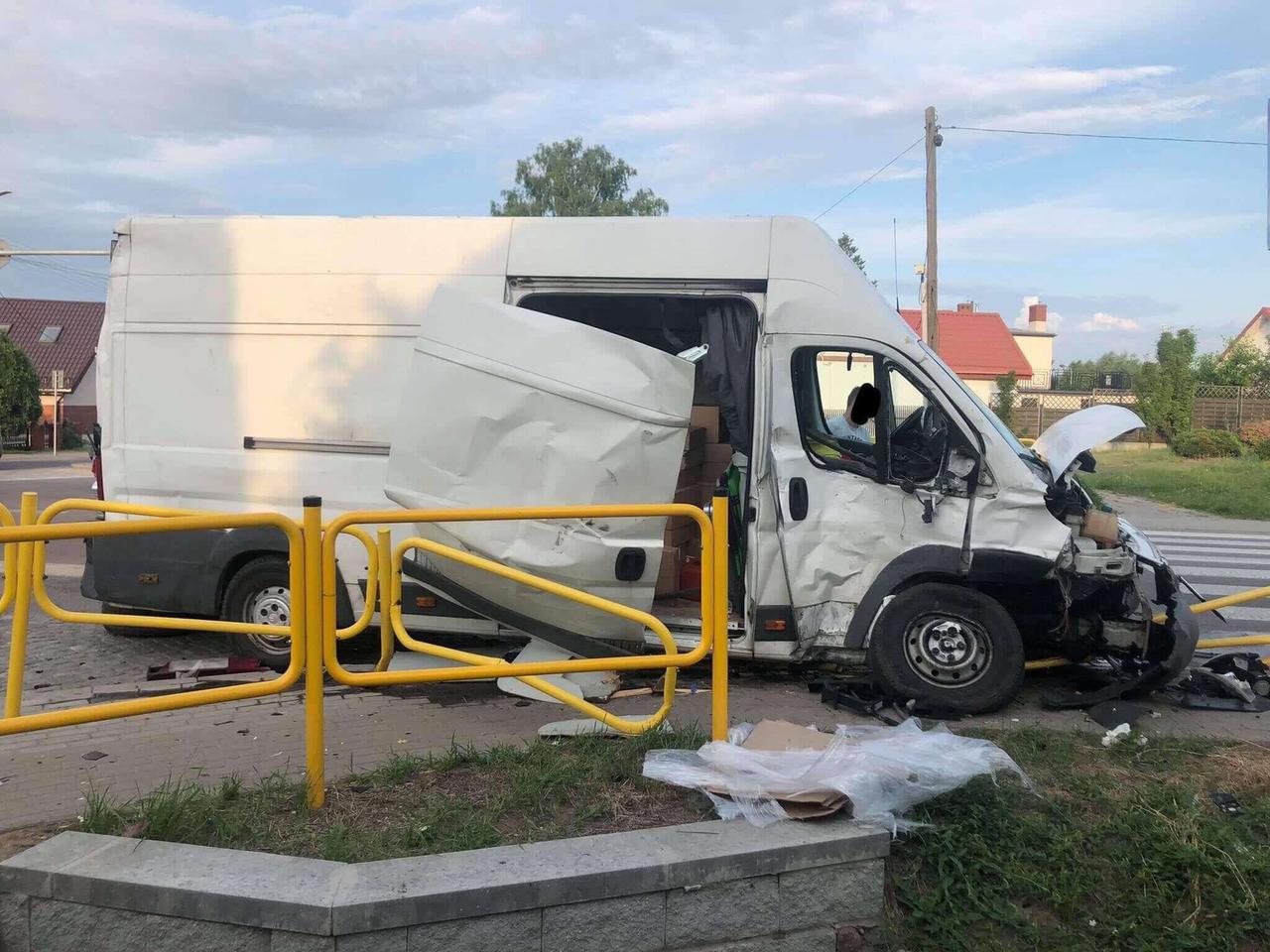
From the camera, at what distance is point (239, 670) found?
19.8 ft

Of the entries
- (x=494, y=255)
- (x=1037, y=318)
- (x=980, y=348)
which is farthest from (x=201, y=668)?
(x=1037, y=318)

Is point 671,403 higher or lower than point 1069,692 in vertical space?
higher

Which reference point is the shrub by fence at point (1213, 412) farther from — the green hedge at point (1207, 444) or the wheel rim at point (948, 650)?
the wheel rim at point (948, 650)

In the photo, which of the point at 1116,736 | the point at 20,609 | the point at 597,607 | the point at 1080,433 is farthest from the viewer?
the point at 1080,433

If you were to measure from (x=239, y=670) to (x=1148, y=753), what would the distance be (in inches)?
194

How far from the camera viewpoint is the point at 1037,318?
72375 mm

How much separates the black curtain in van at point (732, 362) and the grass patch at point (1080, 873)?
262 centimetres

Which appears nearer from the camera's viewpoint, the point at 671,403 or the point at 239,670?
the point at 671,403

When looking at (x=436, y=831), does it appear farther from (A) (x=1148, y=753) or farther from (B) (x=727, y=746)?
(A) (x=1148, y=753)

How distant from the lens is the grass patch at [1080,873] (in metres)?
3.31

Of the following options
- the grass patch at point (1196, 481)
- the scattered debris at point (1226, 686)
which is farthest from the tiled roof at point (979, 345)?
the scattered debris at point (1226, 686)

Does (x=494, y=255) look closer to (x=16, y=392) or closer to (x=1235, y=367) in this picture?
(x=1235, y=367)

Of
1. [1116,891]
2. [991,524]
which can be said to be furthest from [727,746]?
[991,524]

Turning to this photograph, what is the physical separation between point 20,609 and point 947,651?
4.44m
